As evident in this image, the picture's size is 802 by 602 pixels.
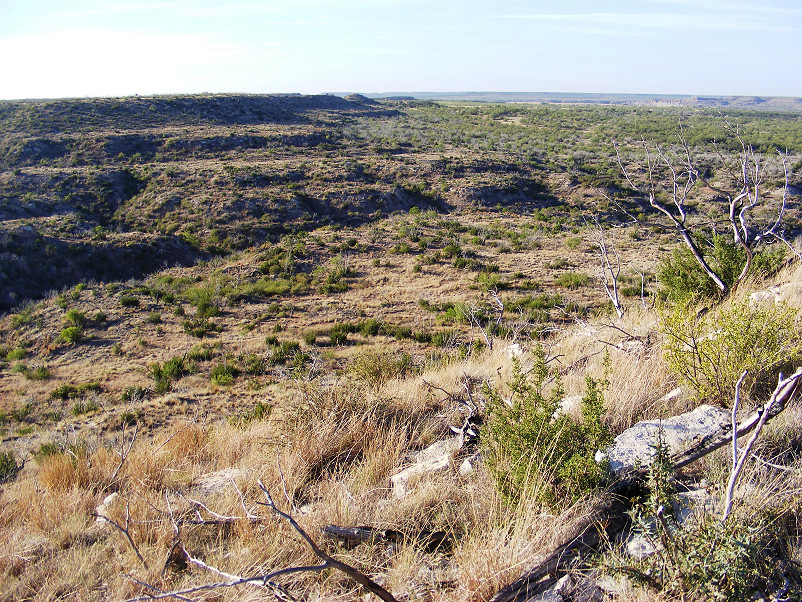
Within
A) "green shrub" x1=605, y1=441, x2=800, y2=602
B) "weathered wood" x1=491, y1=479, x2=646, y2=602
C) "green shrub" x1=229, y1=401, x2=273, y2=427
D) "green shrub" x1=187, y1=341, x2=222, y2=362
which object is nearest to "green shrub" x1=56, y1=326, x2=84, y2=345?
"green shrub" x1=187, y1=341, x2=222, y2=362

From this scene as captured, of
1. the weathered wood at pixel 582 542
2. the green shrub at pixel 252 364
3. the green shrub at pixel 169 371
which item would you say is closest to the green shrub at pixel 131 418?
the green shrub at pixel 169 371

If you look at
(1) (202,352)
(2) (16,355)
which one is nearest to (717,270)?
(1) (202,352)

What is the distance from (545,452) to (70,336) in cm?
1660

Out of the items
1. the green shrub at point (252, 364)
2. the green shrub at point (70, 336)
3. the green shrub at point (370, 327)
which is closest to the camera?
the green shrub at point (252, 364)

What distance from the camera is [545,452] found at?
255 cm

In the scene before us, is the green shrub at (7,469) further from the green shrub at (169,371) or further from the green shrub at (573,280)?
the green shrub at (573,280)

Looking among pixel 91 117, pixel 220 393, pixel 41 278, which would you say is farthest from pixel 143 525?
pixel 91 117

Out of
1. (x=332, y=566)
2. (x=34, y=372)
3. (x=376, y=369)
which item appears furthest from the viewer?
(x=34, y=372)

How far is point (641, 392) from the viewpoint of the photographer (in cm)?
340

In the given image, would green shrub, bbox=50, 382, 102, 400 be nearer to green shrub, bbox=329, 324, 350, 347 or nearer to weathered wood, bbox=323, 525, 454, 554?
green shrub, bbox=329, 324, 350, 347

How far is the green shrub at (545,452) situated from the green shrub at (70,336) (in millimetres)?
16041

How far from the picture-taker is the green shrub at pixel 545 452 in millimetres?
2344

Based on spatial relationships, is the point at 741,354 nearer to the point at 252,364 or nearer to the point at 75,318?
the point at 252,364

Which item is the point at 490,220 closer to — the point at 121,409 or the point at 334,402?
the point at 121,409
